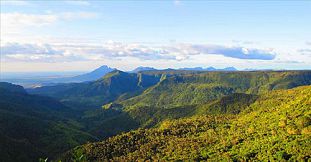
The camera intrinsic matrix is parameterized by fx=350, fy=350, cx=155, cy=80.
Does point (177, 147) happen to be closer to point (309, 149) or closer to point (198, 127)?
point (198, 127)

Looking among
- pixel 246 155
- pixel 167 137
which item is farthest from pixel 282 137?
pixel 167 137

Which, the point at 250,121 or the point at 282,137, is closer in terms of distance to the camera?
the point at 282,137

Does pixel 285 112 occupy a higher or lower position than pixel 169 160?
higher

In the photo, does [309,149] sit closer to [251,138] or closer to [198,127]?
[251,138]

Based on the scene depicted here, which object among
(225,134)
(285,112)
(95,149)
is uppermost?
(285,112)

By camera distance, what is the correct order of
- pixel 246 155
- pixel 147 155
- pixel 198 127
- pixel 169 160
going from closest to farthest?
pixel 246 155 → pixel 169 160 → pixel 147 155 → pixel 198 127

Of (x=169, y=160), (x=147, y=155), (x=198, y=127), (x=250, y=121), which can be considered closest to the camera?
(x=169, y=160)
